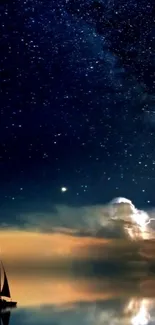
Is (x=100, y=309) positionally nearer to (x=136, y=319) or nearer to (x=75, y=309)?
(x=75, y=309)

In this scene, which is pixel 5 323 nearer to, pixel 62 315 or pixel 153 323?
pixel 62 315

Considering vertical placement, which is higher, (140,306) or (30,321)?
(30,321)

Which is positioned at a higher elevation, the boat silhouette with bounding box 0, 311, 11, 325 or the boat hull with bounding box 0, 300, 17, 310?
the boat silhouette with bounding box 0, 311, 11, 325

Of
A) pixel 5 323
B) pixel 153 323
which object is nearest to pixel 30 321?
pixel 5 323

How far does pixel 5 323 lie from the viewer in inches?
2397

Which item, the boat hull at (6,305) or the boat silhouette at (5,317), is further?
the boat hull at (6,305)

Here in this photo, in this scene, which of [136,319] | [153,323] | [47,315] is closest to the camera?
[153,323]

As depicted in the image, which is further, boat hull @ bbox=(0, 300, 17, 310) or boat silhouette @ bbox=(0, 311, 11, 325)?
boat hull @ bbox=(0, 300, 17, 310)

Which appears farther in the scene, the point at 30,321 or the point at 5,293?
the point at 5,293

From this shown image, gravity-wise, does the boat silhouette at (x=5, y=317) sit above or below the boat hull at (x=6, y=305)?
above

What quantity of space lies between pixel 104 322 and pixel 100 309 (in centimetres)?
1580

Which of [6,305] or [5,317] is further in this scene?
[6,305]

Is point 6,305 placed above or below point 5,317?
below

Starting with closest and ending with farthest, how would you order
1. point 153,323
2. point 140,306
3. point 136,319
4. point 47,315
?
point 153,323, point 136,319, point 47,315, point 140,306
